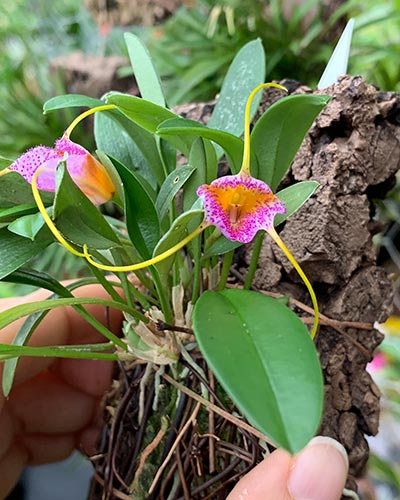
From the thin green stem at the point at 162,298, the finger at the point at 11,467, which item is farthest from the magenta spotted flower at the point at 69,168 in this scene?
the finger at the point at 11,467

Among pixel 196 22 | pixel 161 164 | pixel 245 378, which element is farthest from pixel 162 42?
pixel 245 378

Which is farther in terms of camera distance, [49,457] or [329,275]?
[49,457]

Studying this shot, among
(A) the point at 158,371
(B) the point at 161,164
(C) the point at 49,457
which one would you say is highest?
(B) the point at 161,164

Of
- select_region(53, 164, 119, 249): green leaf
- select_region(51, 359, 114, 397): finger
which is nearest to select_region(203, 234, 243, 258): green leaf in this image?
select_region(53, 164, 119, 249): green leaf

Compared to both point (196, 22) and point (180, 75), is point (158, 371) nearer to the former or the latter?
point (180, 75)

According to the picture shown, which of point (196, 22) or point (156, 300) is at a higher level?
point (196, 22)

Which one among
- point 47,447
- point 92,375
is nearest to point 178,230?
point 92,375

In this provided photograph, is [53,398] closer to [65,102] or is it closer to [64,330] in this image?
[64,330]
